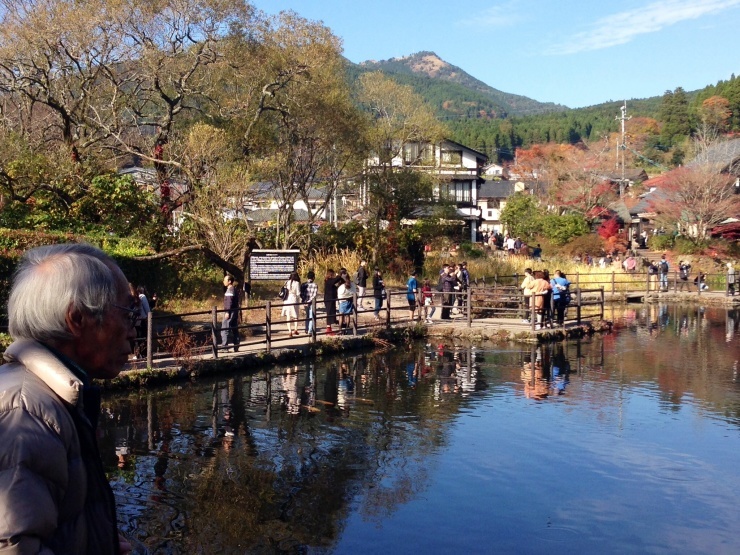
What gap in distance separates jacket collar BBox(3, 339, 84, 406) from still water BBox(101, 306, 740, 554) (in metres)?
5.17

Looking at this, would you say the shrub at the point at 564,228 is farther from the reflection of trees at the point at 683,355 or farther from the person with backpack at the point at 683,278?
the reflection of trees at the point at 683,355

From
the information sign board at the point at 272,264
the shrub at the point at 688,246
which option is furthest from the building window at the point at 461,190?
the information sign board at the point at 272,264

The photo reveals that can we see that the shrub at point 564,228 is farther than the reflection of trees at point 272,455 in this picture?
Yes

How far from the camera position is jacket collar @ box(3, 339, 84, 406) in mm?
2082

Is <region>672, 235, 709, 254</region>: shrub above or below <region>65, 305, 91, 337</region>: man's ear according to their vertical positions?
above

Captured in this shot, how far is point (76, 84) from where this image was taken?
81.2 ft

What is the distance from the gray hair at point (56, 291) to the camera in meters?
2.23

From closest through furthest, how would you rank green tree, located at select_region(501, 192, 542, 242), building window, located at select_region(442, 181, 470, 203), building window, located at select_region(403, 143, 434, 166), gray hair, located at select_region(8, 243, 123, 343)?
gray hair, located at select_region(8, 243, 123, 343)
building window, located at select_region(403, 143, 434, 166)
green tree, located at select_region(501, 192, 542, 242)
building window, located at select_region(442, 181, 470, 203)

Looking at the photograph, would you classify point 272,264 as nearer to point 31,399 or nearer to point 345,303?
point 345,303

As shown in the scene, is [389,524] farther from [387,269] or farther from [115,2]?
[387,269]

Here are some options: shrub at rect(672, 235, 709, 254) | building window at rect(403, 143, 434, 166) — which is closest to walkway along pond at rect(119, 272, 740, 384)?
building window at rect(403, 143, 434, 166)

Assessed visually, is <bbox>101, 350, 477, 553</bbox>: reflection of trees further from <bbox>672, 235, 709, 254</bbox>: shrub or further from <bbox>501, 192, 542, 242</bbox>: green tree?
<bbox>501, 192, 542, 242</bbox>: green tree

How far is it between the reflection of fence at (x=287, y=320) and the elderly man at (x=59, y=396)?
11365 mm

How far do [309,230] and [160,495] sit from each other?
20152 millimetres
